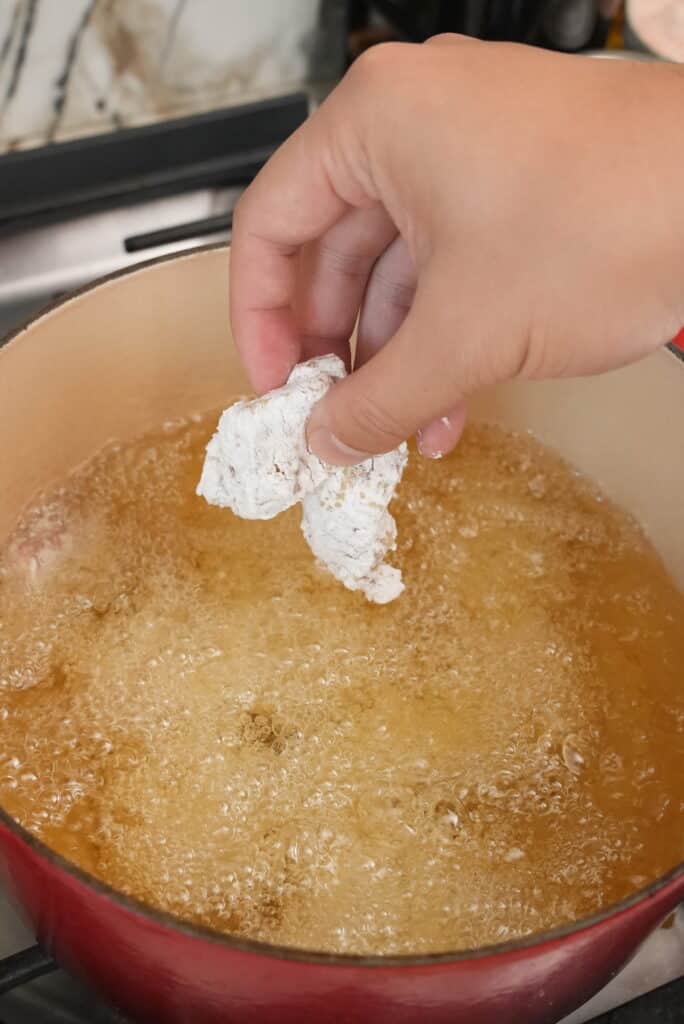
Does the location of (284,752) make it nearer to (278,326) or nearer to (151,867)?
(151,867)

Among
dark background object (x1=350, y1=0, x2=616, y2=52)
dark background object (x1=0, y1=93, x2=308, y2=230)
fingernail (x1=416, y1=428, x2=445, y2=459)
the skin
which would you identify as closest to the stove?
dark background object (x1=0, y1=93, x2=308, y2=230)

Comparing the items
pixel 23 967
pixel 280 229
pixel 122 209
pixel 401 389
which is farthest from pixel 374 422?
pixel 122 209

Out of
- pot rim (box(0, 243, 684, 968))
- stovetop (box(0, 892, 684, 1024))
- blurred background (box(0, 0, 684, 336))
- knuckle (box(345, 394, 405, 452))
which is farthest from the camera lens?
blurred background (box(0, 0, 684, 336))

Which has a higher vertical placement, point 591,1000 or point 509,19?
point 509,19

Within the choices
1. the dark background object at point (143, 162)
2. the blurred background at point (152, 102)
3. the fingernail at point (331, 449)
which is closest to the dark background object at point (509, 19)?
the blurred background at point (152, 102)

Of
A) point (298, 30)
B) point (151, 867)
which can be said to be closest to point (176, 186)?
point (298, 30)

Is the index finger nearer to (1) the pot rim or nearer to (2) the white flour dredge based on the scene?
(2) the white flour dredge

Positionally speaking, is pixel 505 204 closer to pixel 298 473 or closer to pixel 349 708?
pixel 298 473
